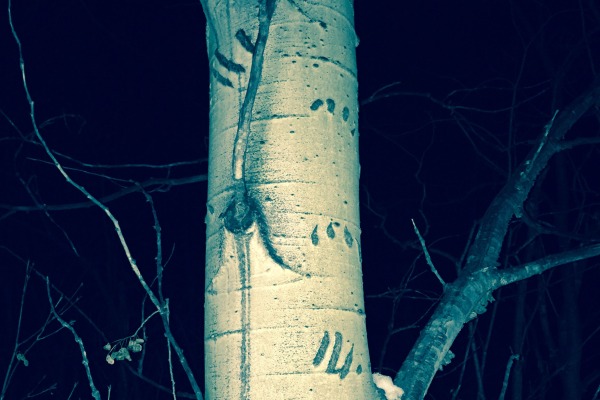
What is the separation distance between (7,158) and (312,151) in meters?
9.59

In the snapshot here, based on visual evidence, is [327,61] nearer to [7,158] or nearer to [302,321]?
[302,321]

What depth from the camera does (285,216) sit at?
98 centimetres

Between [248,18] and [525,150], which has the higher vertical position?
[525,150]

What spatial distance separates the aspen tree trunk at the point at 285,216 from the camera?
36.8 inches

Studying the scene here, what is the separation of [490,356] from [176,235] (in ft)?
25.3

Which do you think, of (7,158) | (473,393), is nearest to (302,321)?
(7,158)

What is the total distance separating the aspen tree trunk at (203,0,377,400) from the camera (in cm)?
94

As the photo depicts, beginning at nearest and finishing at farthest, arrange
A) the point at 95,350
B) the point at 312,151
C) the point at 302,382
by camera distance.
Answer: the point at 302,382 → the point at 312,151 → the point at 95,350

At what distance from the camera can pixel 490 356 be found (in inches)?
507

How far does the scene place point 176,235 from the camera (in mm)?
12977

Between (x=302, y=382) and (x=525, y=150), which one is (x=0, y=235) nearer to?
(x=525, y=150)

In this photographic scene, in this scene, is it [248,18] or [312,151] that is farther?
[248,18]

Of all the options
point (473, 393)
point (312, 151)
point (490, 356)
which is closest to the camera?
point (312, 151)

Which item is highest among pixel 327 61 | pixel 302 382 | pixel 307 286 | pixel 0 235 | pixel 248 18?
pixel 0 235
